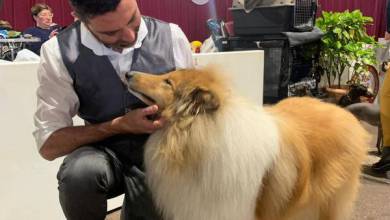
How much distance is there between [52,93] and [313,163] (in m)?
1.10

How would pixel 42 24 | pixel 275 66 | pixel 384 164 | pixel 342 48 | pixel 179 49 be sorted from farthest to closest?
1. pixel 42 24
2. pixel 342 48
3. pixel 275 66
4. pixel 384 164
5. pixel 179 49

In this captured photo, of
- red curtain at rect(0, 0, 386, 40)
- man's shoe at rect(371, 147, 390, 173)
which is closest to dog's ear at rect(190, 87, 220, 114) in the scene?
man's shoe at rect(371, 147, 390, 173)

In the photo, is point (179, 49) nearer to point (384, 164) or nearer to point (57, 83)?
point (57, 83)

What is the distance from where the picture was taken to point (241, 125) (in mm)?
1427

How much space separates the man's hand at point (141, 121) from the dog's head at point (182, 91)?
0.12ft

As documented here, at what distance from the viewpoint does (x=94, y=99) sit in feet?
5.30

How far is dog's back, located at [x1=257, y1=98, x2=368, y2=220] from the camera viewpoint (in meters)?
1.64

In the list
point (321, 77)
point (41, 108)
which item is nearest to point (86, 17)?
point (41, 108)

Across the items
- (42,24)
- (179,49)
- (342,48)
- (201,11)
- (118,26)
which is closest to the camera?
(118,26)

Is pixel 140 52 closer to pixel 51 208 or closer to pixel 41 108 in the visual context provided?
pixel 41 108

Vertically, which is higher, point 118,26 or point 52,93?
point 118,26

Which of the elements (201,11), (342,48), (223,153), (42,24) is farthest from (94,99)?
(201,11)

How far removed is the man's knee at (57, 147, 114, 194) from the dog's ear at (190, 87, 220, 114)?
456 millimetres

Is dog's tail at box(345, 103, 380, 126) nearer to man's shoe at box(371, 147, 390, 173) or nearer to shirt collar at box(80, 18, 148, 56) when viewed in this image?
man's shoe at box(371, 147, 390, 173)
